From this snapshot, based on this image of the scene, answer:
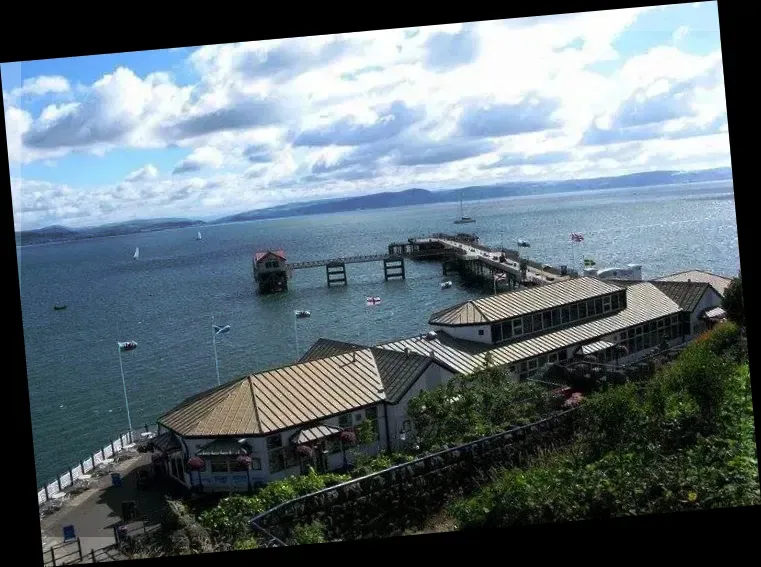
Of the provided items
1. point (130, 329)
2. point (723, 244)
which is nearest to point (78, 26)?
point (130, 329)

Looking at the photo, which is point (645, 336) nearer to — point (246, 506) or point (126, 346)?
point (246, 506)

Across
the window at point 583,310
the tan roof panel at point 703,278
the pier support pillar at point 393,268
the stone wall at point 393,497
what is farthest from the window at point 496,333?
the pier support pillar at point 393,268

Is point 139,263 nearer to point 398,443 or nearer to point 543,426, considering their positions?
point 398,443

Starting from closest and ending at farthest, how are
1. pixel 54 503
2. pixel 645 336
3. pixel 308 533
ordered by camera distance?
pixel 308 533, pixel 54 503, pixel 645 336

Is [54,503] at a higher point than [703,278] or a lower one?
lower

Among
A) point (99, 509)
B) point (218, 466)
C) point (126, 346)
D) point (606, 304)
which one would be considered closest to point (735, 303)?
point (606, 304)

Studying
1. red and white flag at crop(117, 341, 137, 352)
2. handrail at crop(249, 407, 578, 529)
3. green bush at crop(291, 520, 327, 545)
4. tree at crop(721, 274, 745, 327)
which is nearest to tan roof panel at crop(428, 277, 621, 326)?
tree at crop(721, 274, 745, 327)

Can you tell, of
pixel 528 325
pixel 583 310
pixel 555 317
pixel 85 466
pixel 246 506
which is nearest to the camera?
pixel 246 506
